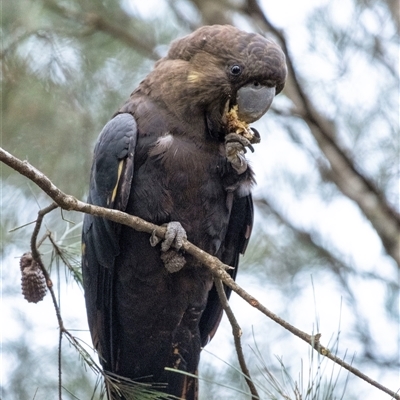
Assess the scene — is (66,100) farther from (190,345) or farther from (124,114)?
(190,345)

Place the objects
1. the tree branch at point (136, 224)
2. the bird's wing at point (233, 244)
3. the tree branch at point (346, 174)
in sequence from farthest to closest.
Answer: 1. the tree branch at point (346, 174)
2. the bird's wing at point (233, 244)
3. the tree branch at point (136, 224)

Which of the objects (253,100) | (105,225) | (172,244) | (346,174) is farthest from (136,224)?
(346,174)

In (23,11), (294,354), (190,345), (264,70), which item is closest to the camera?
(264,70)

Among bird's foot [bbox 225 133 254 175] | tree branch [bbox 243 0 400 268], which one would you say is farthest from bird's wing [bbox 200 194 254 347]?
tree branch [bbox 243 0 400 268]

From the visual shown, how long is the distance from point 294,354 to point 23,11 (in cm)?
261

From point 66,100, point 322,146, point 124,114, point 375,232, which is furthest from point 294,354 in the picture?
point 124,114

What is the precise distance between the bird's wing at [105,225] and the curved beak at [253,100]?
412 millimetres

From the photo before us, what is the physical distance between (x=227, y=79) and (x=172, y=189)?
47cm

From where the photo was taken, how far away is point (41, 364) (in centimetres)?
437

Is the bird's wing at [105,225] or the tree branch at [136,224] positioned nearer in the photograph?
the tree branch at [136,224]

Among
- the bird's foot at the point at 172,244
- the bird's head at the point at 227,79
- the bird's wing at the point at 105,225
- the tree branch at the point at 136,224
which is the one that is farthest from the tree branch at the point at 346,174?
the tree branch at the point at 136,224

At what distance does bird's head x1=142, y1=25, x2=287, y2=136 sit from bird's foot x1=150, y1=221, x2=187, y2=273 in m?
0.44

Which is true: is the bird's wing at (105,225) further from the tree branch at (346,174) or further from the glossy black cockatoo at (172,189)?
the tree branch at (346,174)

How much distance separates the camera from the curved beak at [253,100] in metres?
2.85
